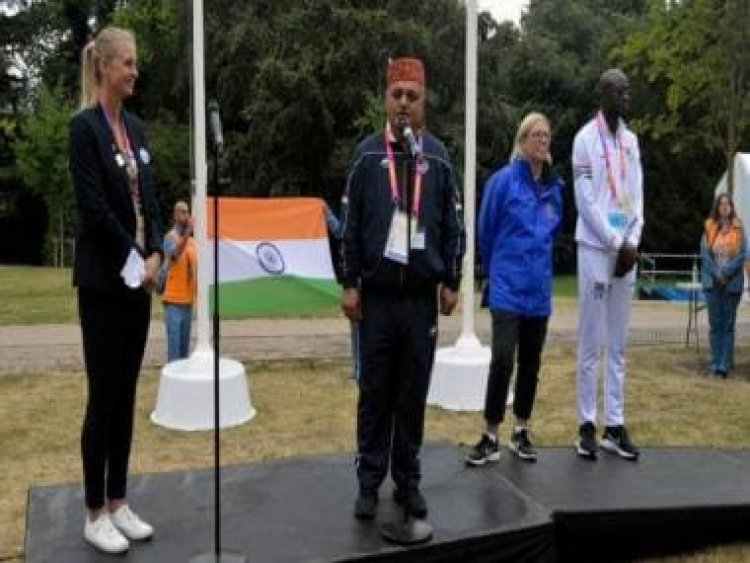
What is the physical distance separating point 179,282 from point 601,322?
4110 millimetres

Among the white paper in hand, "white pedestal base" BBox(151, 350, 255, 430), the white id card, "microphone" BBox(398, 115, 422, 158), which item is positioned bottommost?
"white pedestal base" BBox(151, 350, 255, 430)

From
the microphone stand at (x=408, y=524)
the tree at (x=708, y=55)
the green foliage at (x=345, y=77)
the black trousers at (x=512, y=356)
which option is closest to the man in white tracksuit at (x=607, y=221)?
the black trousers at (x=512, y=356)

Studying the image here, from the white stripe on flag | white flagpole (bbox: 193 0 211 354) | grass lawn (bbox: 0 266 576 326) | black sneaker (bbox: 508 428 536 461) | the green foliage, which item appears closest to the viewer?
black sneaker (bbox: 508 428 536 461)

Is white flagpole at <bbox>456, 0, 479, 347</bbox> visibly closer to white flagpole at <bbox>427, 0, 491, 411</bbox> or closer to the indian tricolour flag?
white flagpole at <bbox>427, 0, 491, 411</bbox>

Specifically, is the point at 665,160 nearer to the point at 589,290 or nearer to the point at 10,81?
the point at 10,81

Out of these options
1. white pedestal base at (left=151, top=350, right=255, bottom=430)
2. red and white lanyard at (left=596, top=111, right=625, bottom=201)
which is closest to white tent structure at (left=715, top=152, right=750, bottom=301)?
white pedestal base at (left=151, top=350, right=255, bottom=430)

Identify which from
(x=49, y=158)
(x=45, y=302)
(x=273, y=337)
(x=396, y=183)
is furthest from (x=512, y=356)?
(x=49, y=158)

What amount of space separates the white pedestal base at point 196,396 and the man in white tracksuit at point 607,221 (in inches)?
118

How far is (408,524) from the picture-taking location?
403 centimetres

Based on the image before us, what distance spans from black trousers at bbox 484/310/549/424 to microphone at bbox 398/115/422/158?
1269 mm

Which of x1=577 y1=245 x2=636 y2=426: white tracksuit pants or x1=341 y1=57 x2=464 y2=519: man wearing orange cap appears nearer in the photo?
x1=341 y1=57 x2=464 y2=519: man wearing orange cap

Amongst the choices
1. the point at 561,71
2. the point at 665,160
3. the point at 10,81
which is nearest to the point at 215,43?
the point at 10,81

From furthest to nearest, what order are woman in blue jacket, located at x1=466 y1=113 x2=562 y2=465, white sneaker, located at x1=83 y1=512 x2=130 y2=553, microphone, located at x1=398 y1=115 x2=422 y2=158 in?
1. woman in blue jacket, located at x1=466 y1=113 x2=562 y2=465
2. microphone, located at x1=398 y1=115 x2=422 y2=158
3. white sneaker, located at x1=83 y1=512 x2=130 y2=553

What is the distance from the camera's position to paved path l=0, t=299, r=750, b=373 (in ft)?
35.0
